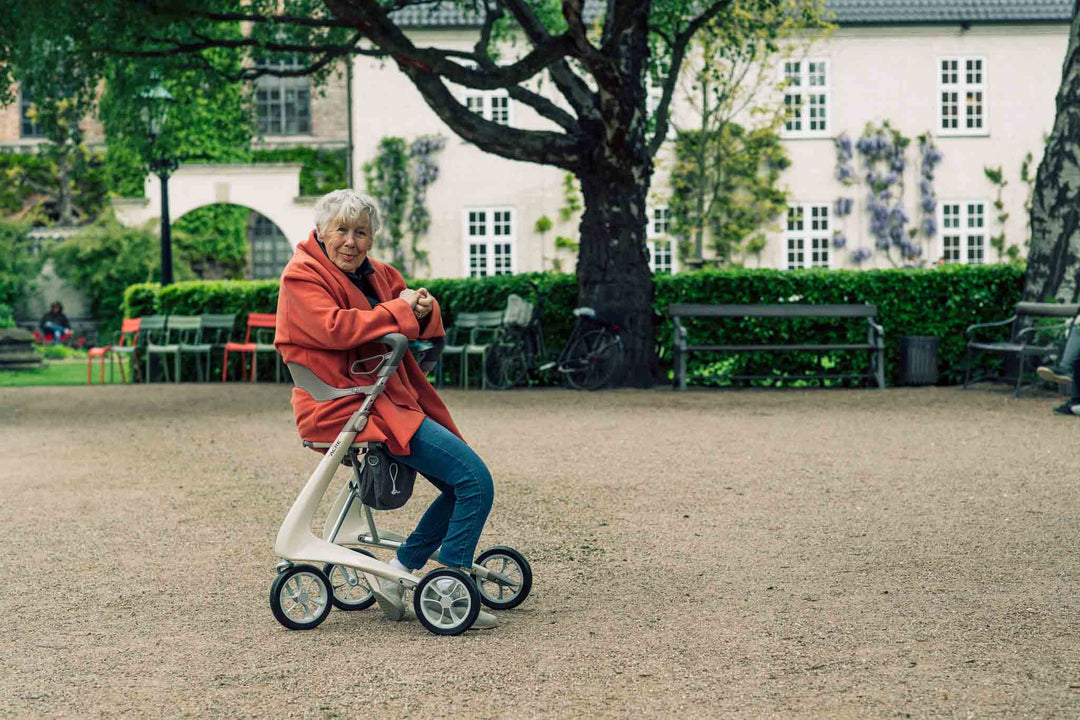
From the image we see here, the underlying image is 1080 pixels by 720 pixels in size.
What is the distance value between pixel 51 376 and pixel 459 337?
756 cm

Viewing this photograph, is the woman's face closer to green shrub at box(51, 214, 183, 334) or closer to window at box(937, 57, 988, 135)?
green shrub at box(51, 214, 183, 334)

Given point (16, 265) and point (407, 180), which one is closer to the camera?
point (16, 265)

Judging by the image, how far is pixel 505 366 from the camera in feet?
55.9

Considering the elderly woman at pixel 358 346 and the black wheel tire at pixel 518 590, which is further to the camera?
the black wheel tire at pixel 518 590

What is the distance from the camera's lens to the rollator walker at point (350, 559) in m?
5.06

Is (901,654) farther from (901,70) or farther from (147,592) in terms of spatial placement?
(901,70)

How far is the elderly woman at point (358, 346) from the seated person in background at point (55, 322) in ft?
87.9

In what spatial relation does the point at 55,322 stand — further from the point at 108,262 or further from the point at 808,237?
the point at 808,237

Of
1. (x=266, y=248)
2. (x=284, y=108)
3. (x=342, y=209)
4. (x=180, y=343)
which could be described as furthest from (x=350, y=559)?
(x=284, y=108)

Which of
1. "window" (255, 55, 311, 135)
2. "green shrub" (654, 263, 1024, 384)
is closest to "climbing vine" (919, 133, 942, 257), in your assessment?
"green shrub" (654, 263, 1024, 384)

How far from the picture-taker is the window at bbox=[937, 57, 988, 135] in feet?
103

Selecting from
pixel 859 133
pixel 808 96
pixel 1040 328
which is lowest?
pixel 1040 328

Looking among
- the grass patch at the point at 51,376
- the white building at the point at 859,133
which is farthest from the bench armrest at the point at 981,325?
the white building at the point at 859,133

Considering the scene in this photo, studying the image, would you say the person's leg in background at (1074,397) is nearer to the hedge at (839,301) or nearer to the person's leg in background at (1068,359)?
the person's leg in background at (1068,359)
